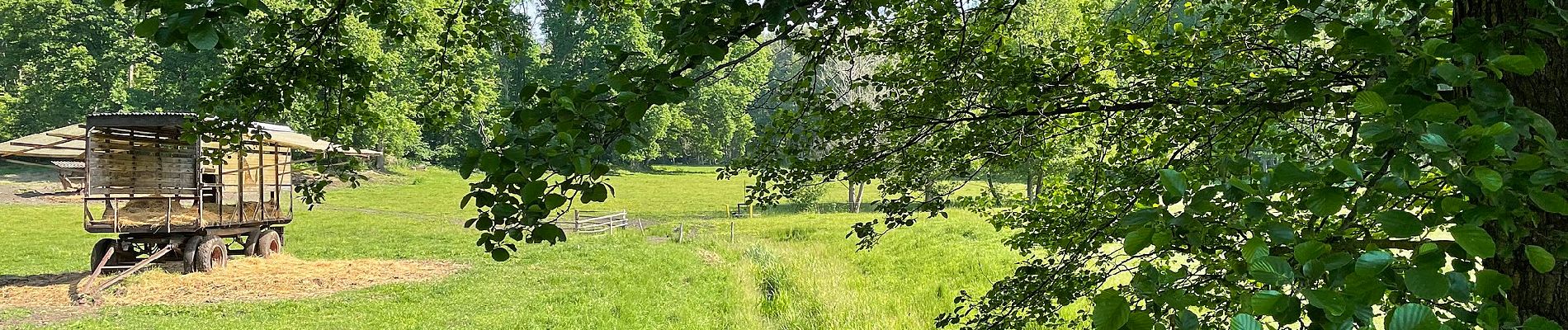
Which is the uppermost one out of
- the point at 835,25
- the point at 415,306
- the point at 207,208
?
the point at 835,25

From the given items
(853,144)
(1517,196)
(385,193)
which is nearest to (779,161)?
(853,144)

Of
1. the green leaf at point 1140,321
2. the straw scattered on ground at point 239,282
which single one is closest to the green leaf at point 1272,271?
the green leaf at point 1140,321

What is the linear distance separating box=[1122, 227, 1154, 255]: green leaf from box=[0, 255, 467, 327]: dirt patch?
10830 millimetres

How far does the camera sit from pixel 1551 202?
1030 millimetres

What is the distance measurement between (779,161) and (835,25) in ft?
4.42

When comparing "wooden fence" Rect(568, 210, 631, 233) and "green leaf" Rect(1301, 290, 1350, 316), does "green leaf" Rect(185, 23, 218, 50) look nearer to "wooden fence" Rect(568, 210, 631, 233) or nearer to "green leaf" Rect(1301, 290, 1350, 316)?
"green leaf" Rect(1301, 290, 1350, 316)

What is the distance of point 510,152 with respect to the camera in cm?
143

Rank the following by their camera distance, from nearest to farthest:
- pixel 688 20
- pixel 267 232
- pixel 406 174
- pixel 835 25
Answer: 1. pixel 688 20
2. pixel 835 25
3. pixel 267 232
4. pixel 406 174

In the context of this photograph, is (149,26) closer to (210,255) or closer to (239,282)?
(239,282)

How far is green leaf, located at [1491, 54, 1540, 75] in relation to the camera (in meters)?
1.10

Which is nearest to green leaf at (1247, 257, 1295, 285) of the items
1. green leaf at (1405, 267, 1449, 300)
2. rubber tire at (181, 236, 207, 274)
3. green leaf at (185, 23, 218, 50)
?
green leaf at (1405, 267, 1449, 300)

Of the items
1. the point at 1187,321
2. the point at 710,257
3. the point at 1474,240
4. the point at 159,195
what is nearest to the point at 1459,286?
the point at 1474,240

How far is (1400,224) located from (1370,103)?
0.14 meters

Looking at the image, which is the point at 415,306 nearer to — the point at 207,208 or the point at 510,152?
the point at 207,208
